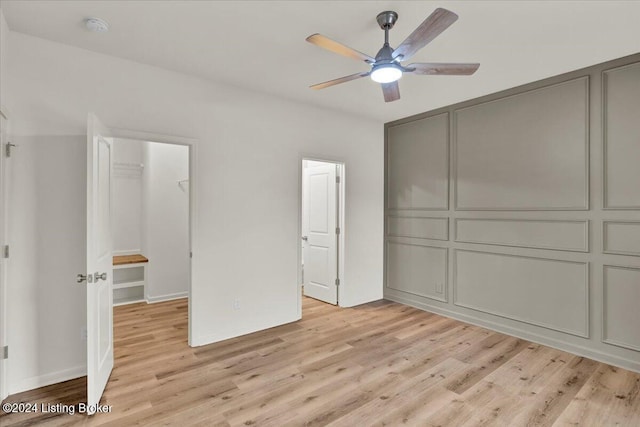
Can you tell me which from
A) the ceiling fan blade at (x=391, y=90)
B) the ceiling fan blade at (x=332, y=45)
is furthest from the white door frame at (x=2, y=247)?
the ceiling fan blade at (x=391, y=90)

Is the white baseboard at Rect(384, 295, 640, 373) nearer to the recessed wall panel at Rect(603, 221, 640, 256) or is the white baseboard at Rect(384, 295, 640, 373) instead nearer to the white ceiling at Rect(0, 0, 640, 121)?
the recessed wall panel at Rect(603, 221, 640, 256)

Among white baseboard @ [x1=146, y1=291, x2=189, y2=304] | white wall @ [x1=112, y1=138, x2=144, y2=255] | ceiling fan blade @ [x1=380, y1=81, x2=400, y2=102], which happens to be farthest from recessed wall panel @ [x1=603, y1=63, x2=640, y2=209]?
white wall @ [x1=112, y1=138, x2=144, y2=255]

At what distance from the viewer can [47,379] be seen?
2576mm

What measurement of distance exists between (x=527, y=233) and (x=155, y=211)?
4.97m

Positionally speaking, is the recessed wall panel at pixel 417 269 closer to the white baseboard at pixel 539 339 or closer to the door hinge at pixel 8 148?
the white baseboard at pixel 539 339

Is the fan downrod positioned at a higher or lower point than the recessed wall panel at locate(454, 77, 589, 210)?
higher

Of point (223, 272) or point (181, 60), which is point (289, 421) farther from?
point (181, 60)

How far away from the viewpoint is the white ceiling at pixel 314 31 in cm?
218

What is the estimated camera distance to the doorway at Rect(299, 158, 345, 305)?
15.2ft

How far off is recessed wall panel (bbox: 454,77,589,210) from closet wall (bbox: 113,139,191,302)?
13.4 ft

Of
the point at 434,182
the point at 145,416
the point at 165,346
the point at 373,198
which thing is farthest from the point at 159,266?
the point at 434,182

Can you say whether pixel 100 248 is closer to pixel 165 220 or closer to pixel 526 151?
pixel 165 220

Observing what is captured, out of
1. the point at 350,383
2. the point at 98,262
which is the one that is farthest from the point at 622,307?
the point at 98,262

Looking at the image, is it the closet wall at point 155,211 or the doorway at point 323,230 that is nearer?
the doorway at point 323,230
